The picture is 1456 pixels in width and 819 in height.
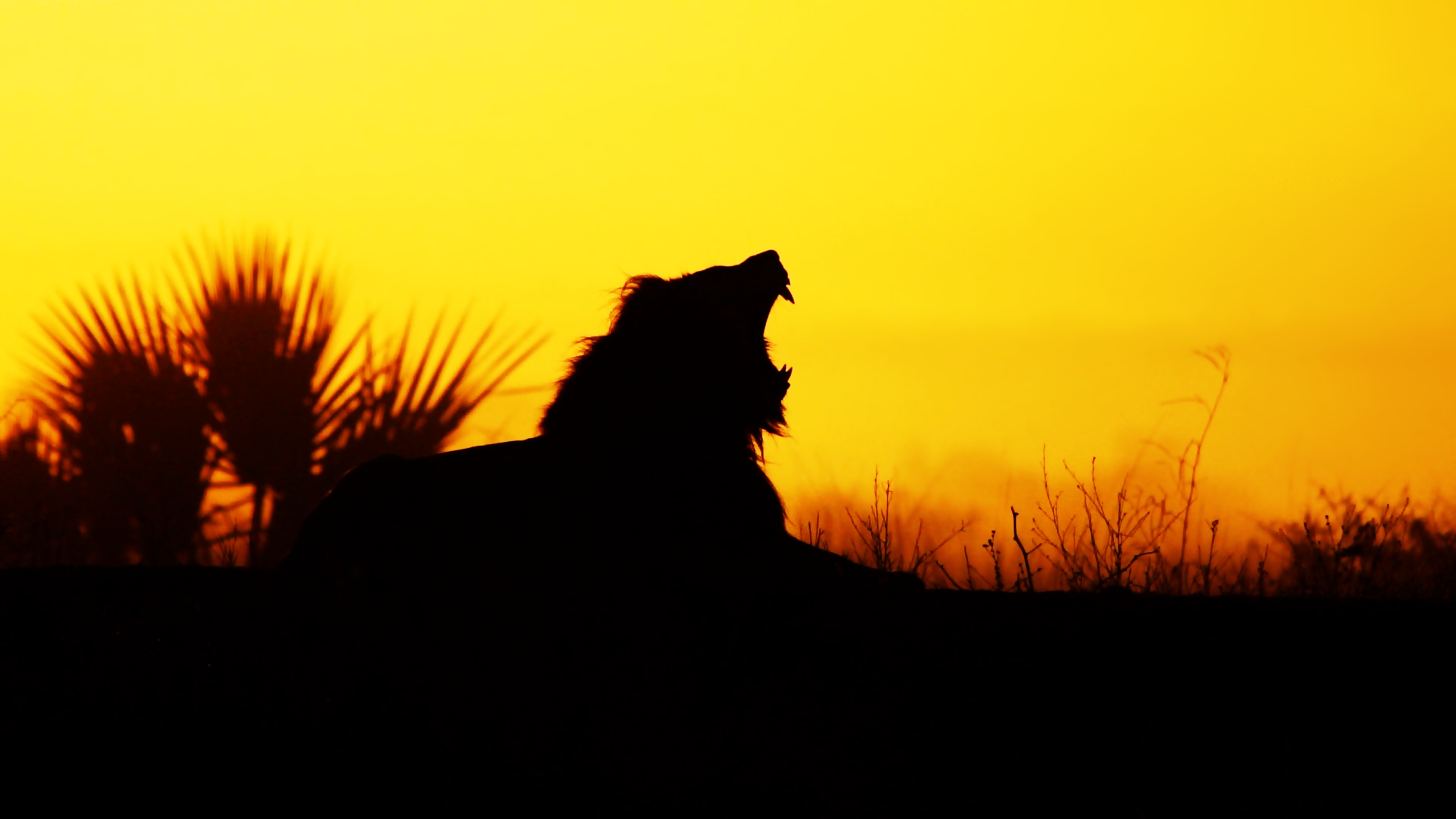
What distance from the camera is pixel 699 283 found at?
11.0 feet

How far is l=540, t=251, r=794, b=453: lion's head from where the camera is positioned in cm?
331

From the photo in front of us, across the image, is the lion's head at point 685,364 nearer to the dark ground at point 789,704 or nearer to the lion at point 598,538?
the lion at point 598,538

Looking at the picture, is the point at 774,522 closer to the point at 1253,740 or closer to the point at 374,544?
the point at 374,544

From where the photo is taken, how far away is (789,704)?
307 centimetres

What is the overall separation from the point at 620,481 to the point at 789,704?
27.5 inches

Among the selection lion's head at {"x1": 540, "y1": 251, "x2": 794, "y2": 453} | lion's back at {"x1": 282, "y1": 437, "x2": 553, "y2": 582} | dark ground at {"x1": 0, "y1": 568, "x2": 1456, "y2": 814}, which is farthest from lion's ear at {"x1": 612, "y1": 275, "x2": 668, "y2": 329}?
dark ground at {"x1": 0, "y1": 568, "x2": 1456, "y2": 814}

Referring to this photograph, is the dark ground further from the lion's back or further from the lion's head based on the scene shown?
the lion's head

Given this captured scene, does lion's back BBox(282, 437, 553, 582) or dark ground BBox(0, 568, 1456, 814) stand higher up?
lion's back BBox(282, 437, 553, 582)

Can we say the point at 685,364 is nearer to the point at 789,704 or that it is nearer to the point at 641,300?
the point at 641,300

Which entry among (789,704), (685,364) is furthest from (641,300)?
(789,704)

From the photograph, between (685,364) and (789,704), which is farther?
(685,364)

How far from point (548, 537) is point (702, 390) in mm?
519

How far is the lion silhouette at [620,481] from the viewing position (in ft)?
10.8

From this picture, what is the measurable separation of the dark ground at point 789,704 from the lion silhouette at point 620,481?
0.42 feet
